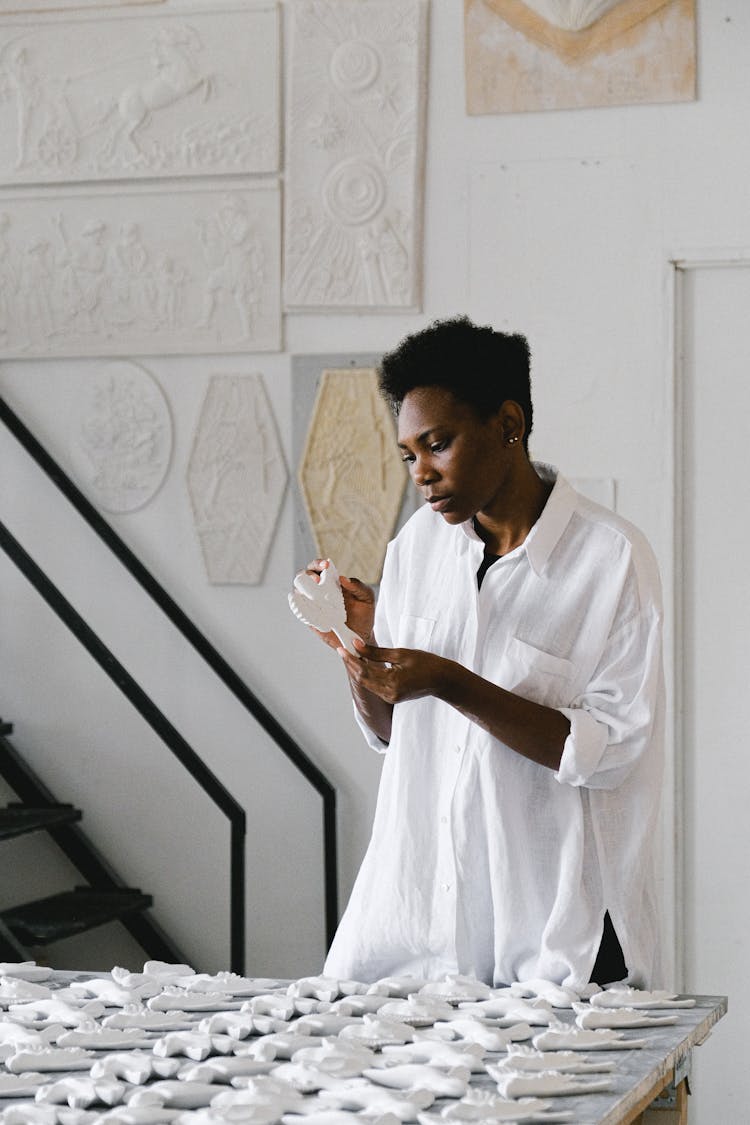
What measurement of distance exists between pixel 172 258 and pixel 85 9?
79 centimetres

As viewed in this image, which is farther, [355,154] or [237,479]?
[237,479]

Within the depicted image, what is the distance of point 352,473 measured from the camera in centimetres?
437

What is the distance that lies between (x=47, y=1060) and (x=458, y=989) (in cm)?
55

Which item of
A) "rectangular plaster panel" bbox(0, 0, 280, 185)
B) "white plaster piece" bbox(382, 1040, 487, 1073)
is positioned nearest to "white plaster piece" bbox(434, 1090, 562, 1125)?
"white plaster piece" bbox(382, 1040, 487, 1073)

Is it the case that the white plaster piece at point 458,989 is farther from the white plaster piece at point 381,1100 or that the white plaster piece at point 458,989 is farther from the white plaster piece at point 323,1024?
the white plaster piece at point 381,1100

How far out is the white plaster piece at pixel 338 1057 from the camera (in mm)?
1624

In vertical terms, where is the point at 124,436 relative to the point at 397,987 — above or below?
above

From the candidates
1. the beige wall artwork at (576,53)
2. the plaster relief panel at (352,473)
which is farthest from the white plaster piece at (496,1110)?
the beige wall artwork at (576,53)

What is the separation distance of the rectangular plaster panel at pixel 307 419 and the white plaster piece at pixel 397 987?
2.38 meters

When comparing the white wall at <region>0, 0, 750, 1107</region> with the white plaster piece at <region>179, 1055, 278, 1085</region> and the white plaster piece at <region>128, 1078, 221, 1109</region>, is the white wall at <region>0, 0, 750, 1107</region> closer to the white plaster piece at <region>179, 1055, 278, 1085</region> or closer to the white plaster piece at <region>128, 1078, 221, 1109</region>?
the white plaster piece at <region>179, 1055, 278, 1085</region>

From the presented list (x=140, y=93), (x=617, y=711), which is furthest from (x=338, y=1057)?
(x=140, y=93)

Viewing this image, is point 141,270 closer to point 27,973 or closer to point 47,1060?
point 27,973

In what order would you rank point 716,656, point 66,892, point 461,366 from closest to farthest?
point 461,366, point 716,656, point 66,892

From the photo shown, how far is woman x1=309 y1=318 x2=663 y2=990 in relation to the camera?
6.78 ft
